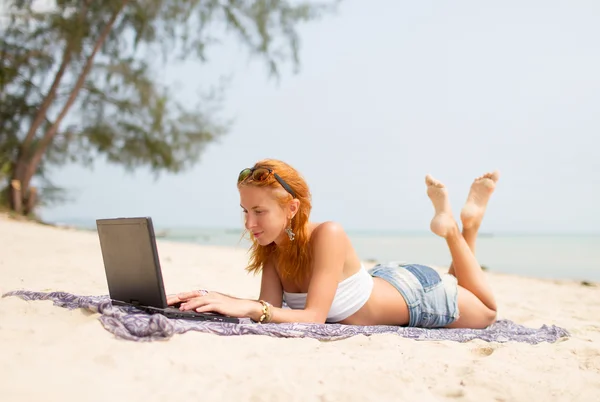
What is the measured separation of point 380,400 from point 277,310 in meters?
0.96

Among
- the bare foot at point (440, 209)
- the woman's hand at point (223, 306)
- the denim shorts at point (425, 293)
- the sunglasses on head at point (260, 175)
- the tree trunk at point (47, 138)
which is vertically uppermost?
the tree trunk at point (47, 138)

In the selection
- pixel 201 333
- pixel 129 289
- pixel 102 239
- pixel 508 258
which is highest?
pixel 102 239

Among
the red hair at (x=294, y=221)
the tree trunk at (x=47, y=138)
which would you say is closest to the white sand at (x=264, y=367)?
the red hair at (x=294, y=221)

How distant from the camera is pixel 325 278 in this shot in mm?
2865

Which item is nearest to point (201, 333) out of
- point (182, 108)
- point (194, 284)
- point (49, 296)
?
point (49, 296)

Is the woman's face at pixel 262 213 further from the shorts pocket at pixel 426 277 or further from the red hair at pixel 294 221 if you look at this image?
the shorts pocket at pixel 426 277

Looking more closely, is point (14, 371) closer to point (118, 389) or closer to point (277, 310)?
point (118, 389)

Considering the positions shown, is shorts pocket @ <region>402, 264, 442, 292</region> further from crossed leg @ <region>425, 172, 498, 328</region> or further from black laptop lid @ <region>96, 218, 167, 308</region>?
black laptop lid @ <region>96, 218, 167, 308</region>

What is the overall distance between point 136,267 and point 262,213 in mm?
653

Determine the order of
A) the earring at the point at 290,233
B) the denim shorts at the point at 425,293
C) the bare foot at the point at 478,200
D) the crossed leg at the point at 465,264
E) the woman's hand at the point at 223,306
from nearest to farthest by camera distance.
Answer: the woman's hand at the point at 223,306, the earring at the point at 290,233, the denim shorts at the point at 425,293, the crossed leg at the point at 465,264, the bare foot at the point at 478,200

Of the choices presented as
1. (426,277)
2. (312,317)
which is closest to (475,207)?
(426,277)

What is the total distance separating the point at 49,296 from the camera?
302 cm

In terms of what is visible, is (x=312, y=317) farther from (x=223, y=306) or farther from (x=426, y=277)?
(x=426, y=277)

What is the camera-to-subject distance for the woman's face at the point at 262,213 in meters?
2.87
